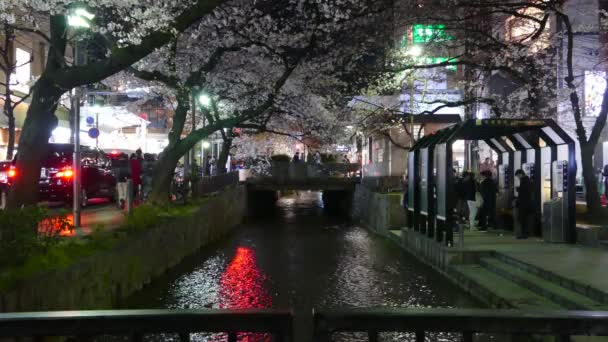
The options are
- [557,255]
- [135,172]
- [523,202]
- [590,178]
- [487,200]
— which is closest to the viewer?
[557,255]

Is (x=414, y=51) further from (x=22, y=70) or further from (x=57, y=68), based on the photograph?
(x=22, y=70)

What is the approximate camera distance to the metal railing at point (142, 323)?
3.48 metres

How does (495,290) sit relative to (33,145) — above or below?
below

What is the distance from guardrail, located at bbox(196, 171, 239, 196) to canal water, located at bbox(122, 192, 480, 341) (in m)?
2.37

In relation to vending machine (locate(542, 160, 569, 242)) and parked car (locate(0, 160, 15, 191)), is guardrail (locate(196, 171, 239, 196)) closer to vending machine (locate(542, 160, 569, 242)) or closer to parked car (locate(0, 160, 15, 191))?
parked car (locate(0, 160, 15, 191))

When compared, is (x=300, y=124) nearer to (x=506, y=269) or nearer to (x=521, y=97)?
(x=521, y=97)

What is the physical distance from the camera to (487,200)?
16.8 meters

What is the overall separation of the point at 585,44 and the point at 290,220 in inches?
652

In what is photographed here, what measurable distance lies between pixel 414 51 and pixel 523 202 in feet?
37.3

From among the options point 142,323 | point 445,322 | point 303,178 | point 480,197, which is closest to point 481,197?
point 480,197

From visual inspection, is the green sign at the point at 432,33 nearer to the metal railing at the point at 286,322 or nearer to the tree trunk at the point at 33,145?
the tree trunk at the point at 33,145

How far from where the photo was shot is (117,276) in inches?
415

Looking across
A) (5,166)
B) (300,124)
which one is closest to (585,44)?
(300,124)

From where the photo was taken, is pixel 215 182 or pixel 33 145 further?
pixel 215 182
